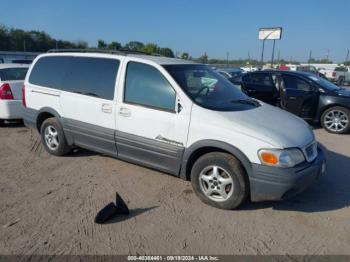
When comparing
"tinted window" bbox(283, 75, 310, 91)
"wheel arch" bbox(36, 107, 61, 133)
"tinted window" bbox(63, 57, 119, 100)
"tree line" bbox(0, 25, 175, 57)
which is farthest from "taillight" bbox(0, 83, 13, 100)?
"tree line" bbox(0, 25, 175, 57)

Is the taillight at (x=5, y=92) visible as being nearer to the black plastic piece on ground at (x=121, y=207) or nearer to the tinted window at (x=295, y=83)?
the black plastic piece on ground at (x=121, y=207)

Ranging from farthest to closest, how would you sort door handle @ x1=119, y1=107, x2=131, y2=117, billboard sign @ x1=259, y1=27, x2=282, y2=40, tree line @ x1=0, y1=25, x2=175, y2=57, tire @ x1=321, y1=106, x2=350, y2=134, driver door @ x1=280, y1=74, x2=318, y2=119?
1. tree line @ x1=0, y1=25, x2=175, y2=57
2. billboard sign @ x1=259, y1=27, x2=282, y2=40
3. driver door @ x1=280, y1=74, x2=318, y2=119
4. tire @ x1=321, y1=106, x2=350, y2=134
5. door handle @ x1=119, y1=107, x2=131, y2=117

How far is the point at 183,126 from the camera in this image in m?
3.70

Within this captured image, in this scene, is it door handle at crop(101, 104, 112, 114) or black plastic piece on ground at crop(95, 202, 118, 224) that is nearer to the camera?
black plastic piece on ground at crop(95, 202, 118, 224)

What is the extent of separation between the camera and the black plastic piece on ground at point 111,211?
130 inches

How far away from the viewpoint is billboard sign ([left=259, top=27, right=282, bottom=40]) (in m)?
36.7

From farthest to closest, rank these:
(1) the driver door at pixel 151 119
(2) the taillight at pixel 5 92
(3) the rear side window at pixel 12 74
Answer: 1. (3) the rear side window at pixel 12 74
2. (2) the taillight at pixel 5 92
3. (1) the driver door at pixel 151 119

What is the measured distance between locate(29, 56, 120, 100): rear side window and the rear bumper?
1.82m

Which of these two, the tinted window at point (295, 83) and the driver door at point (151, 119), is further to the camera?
the tinted window at point (295, 83)

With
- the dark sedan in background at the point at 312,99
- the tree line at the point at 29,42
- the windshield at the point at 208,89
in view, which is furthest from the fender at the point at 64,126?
the tree line at the point at 29,42

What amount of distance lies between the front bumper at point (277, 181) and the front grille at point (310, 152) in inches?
4.5

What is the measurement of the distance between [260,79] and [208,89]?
5435 mm

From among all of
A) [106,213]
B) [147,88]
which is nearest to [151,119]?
[147,88]

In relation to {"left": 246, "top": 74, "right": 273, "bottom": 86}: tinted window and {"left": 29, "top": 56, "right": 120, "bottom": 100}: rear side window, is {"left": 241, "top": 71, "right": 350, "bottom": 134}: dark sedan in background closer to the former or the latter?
{"left": 246, "top": 74, "right": 273, "bottom": 86}: tinted window
